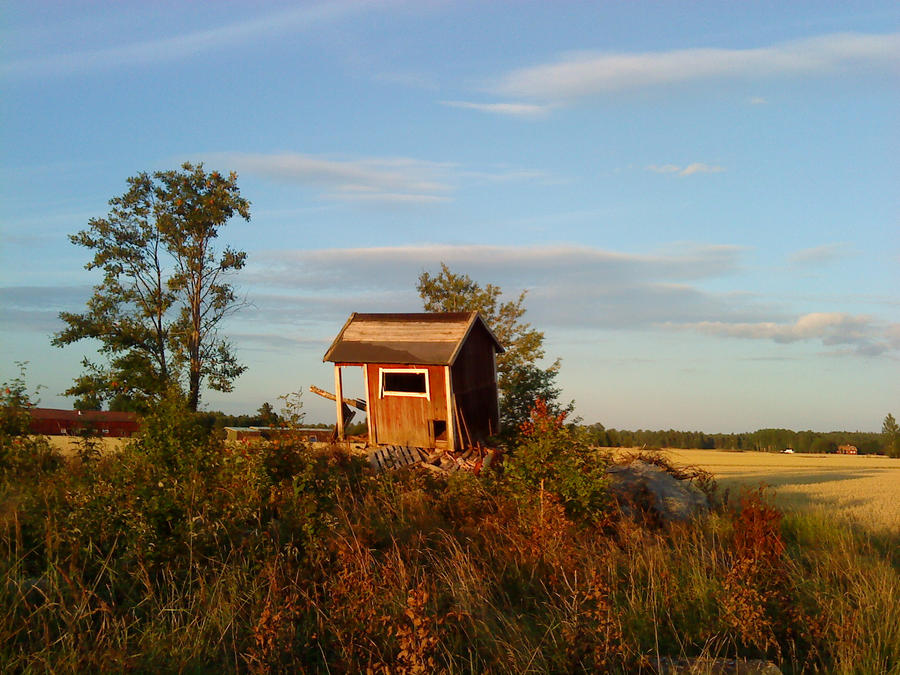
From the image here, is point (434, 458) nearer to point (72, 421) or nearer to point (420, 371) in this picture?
point (420, 371)

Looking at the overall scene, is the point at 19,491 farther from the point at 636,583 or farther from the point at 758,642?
the point at 758,642

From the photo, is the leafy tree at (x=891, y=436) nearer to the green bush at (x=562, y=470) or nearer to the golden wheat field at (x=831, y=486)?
the golden wheat field at (x=831, y=486)

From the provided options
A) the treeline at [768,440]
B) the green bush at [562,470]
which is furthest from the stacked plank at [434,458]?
the treeline at [768,440]

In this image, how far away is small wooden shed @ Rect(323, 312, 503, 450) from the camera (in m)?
21.2

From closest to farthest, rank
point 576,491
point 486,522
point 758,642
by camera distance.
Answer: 1. point 758,642
2. point 486,522
3. point 576,491

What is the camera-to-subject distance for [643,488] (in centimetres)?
1587

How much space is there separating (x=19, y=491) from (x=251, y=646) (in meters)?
7.15

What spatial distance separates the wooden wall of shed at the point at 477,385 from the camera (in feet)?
71.9

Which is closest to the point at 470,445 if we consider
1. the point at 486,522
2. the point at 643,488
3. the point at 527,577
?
the point at 643,488

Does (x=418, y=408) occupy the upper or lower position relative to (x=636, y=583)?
upper

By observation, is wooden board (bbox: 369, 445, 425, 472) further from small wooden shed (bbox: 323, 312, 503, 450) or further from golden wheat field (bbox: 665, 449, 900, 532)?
golden wheat field (bbox: 665, 449, 900, 532)

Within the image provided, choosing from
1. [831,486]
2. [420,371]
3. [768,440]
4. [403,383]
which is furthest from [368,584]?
[768,440]

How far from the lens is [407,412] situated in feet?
71.6

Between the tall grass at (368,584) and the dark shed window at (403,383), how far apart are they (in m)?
9.27
